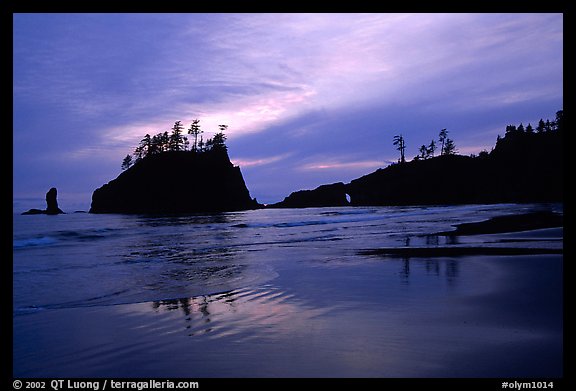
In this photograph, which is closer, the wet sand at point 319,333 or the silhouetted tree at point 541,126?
the wet sand at point 319,333

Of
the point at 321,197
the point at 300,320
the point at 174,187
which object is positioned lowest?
the point at 300,320

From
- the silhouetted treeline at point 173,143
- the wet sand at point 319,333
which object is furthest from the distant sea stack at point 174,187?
the wet sand at point 319,333

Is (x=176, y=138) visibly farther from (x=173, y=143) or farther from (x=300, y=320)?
(x=300, y=320)

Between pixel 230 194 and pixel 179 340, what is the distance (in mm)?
80698

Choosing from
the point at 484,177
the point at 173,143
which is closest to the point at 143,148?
the point at 173,143

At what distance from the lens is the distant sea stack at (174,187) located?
3083 inches

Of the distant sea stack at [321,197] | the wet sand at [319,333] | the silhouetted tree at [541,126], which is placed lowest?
the wet sand at [319,333]

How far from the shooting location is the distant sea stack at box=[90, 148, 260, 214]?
7831 cm

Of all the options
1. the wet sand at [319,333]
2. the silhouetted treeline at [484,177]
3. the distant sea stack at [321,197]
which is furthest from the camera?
the distant sea stack at [321,197]

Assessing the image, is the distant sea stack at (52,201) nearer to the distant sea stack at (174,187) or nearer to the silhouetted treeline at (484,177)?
the distant sea stack at (174,187)

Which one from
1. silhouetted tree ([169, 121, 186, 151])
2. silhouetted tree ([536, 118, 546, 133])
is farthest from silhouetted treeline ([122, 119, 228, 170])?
silhouetted tree ([536, 118, 546, 133])

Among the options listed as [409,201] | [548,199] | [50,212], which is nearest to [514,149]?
[548,199]

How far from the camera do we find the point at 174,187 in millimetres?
79250
